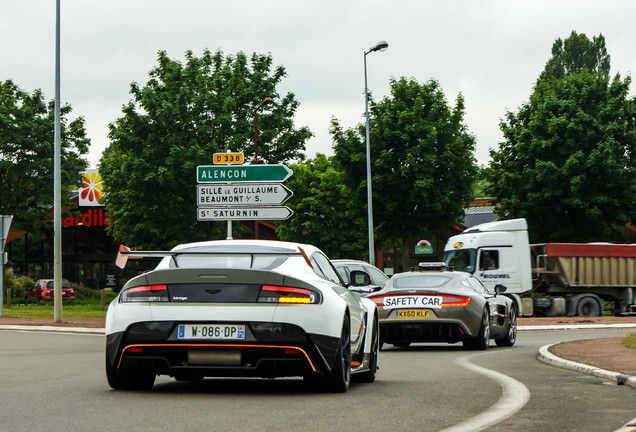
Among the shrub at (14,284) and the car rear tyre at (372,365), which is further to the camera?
the shrub at (14,284)

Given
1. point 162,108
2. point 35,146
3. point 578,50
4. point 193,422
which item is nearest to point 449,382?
point 193,422

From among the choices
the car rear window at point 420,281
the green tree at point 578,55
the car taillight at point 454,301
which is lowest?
the car taillight at point 454,301

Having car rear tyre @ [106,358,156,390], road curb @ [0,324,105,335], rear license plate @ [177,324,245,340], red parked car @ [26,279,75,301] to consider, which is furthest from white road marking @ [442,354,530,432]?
red parked car @ [26,279,75,301]

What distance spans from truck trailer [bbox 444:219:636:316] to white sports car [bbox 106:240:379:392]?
26.0 m

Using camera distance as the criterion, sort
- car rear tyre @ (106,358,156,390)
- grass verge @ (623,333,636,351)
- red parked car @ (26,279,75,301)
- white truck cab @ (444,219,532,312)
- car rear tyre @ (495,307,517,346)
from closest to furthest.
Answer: car rear tyre @ (106,358,156,390), grass verge @ (623,333,636,351), car rear tyre @ (495,307,517,346), white truck cab @ (444,219,532,312), red parked car @ (26,279,75,301)

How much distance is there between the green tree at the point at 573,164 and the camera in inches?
1774

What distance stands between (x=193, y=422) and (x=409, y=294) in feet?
34.2

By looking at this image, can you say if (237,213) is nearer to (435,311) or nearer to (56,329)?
(435,311)

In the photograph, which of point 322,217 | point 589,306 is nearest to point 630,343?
point 589,306

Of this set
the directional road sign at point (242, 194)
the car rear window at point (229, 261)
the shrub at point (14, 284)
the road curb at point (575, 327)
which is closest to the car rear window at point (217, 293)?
the car rear window at point (229, 261)

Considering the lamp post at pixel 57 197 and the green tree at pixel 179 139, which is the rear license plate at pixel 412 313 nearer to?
the lamp post at pixel 57 197

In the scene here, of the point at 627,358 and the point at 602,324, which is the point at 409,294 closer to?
the point at 627,358

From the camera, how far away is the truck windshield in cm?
3528

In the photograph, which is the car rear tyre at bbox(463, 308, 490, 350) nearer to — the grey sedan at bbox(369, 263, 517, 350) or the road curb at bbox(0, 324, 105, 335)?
the grey sedan at bbox(369, 263, 517, 350)
